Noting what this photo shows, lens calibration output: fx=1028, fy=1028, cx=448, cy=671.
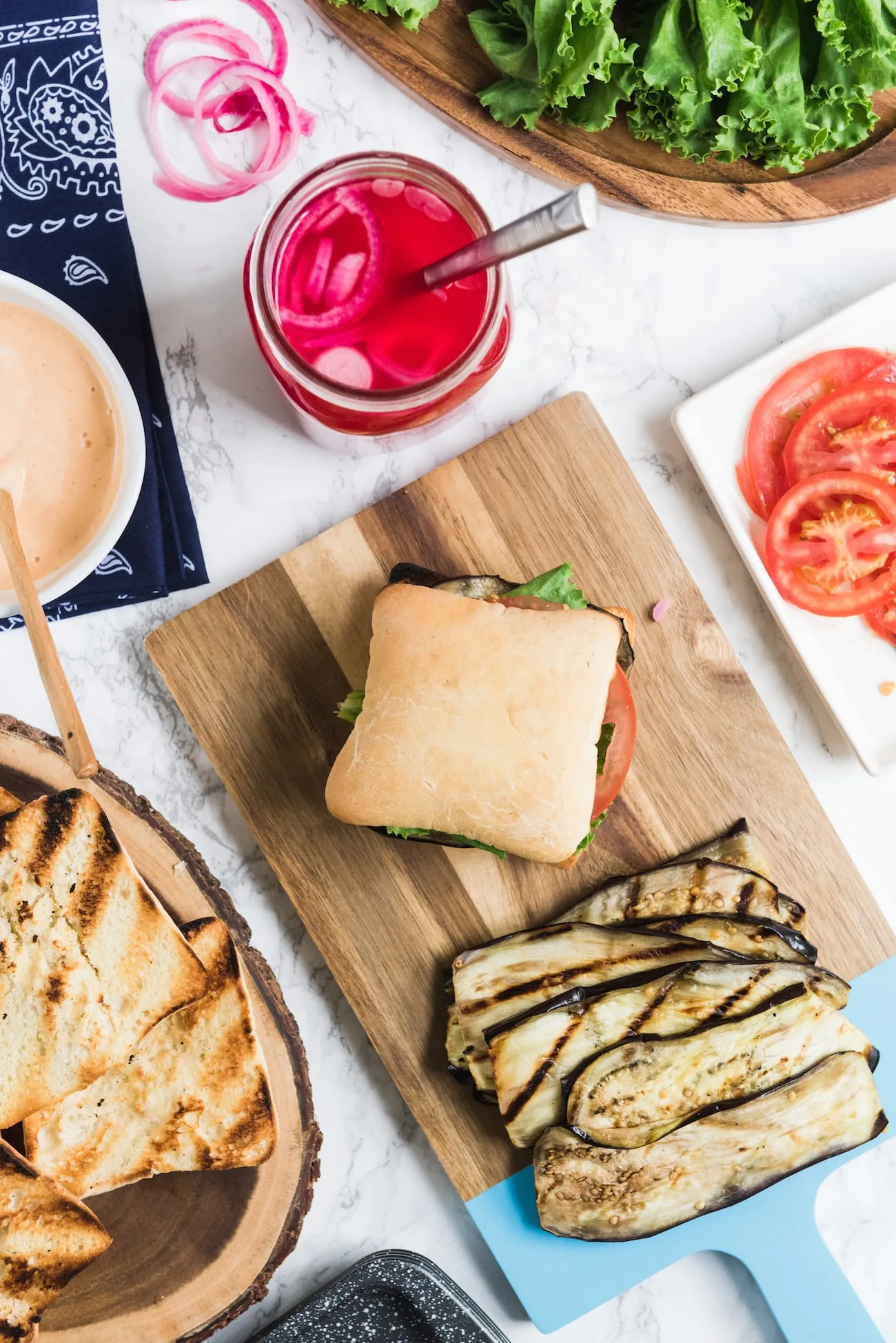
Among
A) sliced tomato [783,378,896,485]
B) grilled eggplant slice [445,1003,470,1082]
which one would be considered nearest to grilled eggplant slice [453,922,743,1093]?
grilled eggplant slice [445,1003,470,1082]

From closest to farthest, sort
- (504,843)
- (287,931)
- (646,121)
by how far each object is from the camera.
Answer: (504,843) < (646,121) < (287,931)

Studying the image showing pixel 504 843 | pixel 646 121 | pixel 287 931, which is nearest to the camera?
pixel 504 843

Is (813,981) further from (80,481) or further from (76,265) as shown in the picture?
(76,265)

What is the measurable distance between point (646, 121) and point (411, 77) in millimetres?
438

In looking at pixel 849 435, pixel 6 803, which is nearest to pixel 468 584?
pixel 849 435

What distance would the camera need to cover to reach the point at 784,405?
195cm

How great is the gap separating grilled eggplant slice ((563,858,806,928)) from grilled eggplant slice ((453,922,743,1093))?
7 cm

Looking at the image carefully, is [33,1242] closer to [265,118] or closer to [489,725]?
[489,725]

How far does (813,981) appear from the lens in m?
1.79

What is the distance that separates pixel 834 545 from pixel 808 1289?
1.43 metres

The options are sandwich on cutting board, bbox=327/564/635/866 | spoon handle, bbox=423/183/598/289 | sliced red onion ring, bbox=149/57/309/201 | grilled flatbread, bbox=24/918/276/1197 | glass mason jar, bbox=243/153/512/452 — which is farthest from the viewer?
sliced red onion ring, bbox=149/57/309/201

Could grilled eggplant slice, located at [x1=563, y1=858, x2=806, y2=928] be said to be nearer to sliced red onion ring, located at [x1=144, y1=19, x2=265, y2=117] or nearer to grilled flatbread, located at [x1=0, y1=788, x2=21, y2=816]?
grilled flatbread, located at [x1=0, y1=788, x2=21, y2=816]

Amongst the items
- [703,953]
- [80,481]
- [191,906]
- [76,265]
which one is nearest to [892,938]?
[703,953]

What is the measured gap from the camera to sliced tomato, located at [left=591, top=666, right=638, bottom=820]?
1837 millimetres
